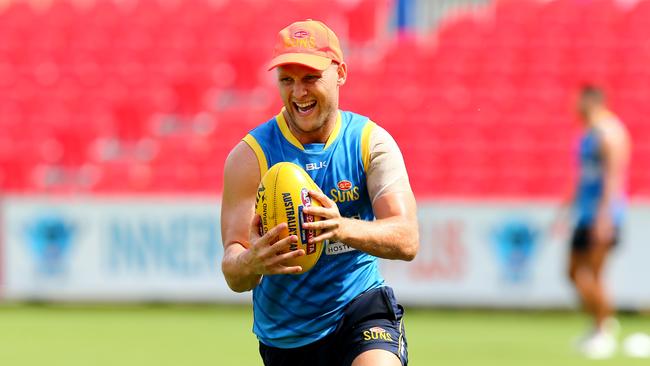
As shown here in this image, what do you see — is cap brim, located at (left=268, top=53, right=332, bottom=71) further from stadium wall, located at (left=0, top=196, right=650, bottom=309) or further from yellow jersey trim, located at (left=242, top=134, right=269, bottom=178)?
stadium wall, located at (left=0, top=196, right=650, bottom=309)

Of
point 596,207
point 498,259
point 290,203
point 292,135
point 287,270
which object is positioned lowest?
point 287,270

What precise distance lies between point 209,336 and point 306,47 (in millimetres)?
7462

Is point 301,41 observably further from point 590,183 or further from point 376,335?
point 590,183

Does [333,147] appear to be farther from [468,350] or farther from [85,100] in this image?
[85,100]

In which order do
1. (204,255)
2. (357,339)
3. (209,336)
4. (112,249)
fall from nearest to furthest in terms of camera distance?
(357,339)
(209,336)
(204,255)
(112,249)

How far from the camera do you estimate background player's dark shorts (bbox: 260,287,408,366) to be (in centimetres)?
501

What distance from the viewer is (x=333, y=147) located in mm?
4941

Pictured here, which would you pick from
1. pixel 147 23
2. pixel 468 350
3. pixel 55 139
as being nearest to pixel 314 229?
pixel 468 350

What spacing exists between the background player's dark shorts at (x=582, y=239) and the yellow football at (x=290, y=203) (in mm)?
7089

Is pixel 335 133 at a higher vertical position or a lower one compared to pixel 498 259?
higher

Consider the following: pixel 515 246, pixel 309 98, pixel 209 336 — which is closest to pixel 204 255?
pixel 209 336

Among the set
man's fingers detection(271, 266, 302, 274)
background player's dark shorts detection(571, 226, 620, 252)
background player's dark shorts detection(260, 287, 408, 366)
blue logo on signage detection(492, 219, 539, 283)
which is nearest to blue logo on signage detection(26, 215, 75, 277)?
blue logo on signage detection(492, 219, 539, 283)

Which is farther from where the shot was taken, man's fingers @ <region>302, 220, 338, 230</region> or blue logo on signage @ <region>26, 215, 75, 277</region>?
blue logo on signage @ <region>26, 215, 75, 277</region>

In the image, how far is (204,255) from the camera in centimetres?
1420
